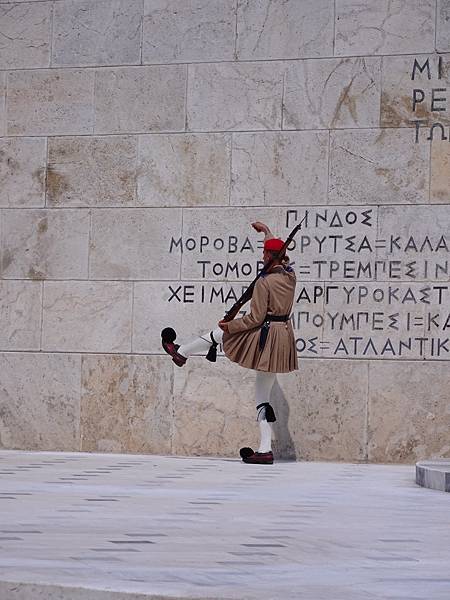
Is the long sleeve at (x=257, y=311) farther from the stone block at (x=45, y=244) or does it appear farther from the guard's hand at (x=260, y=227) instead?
the stone block at (x=45, y=244)

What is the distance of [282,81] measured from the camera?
14.2m

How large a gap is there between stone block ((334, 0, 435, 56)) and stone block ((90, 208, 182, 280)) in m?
2.49

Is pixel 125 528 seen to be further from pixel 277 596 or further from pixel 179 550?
pixel 277 596

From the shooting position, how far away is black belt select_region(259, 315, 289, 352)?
12.8m

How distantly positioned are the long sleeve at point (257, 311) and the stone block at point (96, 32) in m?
3.27

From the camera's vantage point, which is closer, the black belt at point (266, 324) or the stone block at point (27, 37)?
the black belt at point (266, 324)

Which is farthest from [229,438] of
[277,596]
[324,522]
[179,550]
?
[277,596]

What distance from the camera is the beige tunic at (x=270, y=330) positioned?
502 inches

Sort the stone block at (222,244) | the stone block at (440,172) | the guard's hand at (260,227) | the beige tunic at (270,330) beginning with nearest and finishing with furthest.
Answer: the beige tunic at (270,330) → the guard's hand at (260,227) → the stone block at (440,172) → the stone block at (222,244)

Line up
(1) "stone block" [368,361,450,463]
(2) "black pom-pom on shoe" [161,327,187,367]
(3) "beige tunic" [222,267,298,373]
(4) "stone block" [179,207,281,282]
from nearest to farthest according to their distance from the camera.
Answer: (3) "beige tunic" [222,267,298,373] < (1) "stone block" [368,361,450,463] < (2) "black pom-pom on shoe" [161,327,187,367] < (4) "stone block" [179,207,281,282]

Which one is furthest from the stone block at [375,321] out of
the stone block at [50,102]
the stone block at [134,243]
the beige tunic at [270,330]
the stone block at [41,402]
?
the stone block at [50,102]

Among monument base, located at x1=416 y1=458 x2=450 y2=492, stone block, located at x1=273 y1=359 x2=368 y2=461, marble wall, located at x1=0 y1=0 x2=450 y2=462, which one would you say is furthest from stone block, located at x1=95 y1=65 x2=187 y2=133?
monument base, located at x1=416 y1=458 x2=450 y2=492

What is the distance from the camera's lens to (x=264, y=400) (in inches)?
514

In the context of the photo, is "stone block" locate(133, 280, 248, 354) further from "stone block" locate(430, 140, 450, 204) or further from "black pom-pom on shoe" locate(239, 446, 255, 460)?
"stone block" locate(430, 140, 450, 204)
